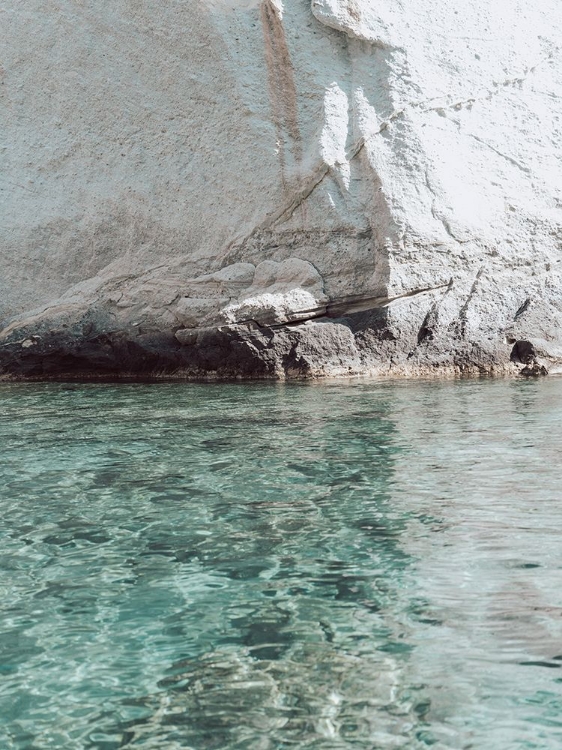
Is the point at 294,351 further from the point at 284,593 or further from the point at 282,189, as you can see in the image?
the point at 284,593

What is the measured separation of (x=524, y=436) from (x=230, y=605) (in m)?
3.55

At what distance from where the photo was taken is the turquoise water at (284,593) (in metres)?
2.35

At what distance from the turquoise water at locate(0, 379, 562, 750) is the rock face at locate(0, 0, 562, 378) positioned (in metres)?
4.35

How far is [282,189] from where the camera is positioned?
421 inches

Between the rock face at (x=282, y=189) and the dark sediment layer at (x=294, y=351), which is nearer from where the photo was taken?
the dark sediment layer at (x=294, y=351)

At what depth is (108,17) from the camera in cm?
1200

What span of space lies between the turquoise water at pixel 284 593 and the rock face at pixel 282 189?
435cm

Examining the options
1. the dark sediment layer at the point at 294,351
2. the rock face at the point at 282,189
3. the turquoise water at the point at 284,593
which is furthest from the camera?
the rock face at the point at 282,189

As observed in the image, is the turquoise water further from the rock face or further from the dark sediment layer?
the rock face

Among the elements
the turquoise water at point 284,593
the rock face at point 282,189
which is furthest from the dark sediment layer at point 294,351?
the turquoise water at point 284,593

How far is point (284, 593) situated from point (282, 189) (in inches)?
317

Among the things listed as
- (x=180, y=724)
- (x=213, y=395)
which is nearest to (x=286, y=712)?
(x=180, y=724)

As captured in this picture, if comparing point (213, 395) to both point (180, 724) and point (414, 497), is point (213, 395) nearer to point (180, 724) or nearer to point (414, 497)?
point (414, 497)

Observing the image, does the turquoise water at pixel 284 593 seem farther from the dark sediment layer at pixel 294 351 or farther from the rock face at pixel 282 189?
the rock face at pixel 282 189
